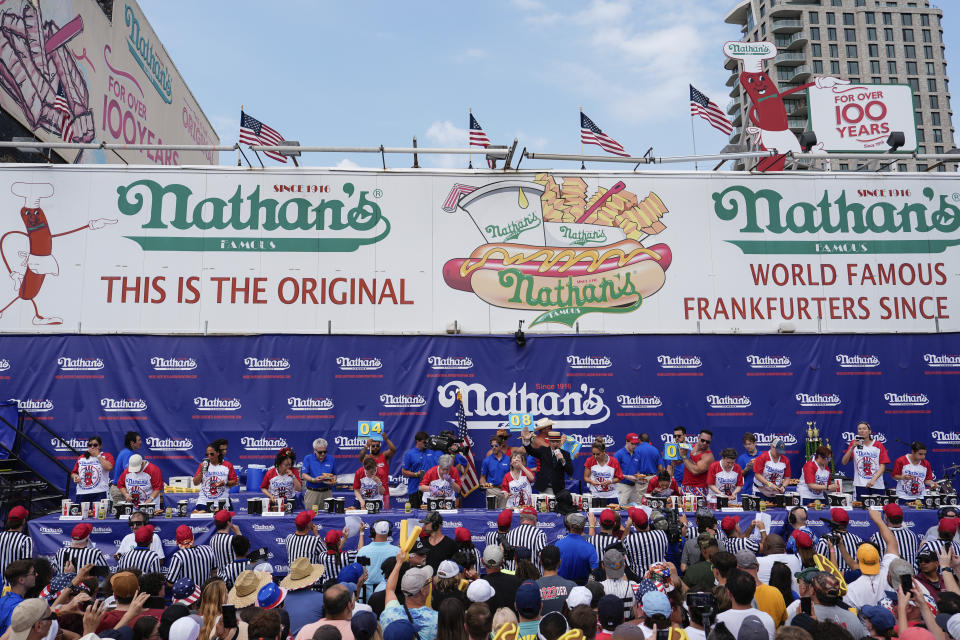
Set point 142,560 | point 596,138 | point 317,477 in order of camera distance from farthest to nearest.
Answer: point 596,138 < point 317,477 < point 142,560

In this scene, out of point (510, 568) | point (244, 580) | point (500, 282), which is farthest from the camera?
point (500, 282)

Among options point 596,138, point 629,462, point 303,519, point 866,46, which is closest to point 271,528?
point 303,519

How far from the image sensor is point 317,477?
37.2ft

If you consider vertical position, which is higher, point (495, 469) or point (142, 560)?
point (495, 469)

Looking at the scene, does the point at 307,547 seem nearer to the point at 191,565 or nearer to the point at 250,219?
the point at 191,565

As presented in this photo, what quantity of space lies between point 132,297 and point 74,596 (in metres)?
9.36

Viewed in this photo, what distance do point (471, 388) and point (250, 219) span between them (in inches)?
219

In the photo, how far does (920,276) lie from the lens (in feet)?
48.9

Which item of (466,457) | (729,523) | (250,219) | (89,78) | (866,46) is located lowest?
(729,523)

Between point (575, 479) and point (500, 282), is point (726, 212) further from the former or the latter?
point (575, 479)

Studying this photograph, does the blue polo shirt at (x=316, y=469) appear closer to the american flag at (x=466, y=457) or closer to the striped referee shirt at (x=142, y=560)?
the american flag at (x=466, y=457)

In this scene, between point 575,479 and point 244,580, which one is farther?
point 575,479

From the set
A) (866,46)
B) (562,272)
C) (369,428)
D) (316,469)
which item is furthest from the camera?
(866,46)

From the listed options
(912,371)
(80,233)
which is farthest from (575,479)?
(80,233)
